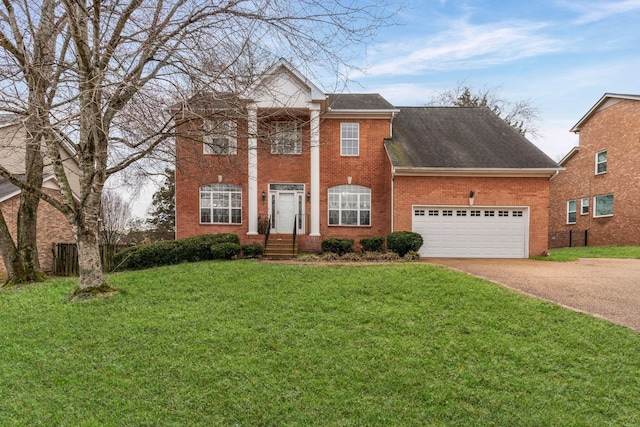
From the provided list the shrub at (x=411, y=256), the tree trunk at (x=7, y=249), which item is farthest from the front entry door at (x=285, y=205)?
the tree trunk at (x=7, y=249)

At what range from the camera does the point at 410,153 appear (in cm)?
1426

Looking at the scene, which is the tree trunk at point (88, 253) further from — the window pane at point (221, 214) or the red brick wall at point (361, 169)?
the red brick wall at point (361, 169)

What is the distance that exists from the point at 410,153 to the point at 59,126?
12000 millimetres

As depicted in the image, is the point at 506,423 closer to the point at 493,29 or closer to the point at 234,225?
the point at 493,29

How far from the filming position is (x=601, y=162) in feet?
66.4

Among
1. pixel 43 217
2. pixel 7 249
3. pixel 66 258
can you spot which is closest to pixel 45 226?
pixel 43 217

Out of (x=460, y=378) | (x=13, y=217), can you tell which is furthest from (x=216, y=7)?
(x=13, y=217)

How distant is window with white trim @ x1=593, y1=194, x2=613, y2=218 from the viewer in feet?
64.0

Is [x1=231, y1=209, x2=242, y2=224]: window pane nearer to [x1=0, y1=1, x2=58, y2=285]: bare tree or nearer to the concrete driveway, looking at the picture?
[x1=0, y1=1, x2=58, y2=285]: bare tree

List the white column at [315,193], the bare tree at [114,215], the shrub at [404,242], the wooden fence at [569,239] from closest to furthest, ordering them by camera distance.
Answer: the shrub at [404,242]
the white column at [315,193]
the wooden fence at [569,239]
the bare tree at [114,215]

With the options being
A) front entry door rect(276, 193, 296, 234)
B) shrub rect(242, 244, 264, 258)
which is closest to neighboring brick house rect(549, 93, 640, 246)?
front entry door rect(276, 193, 296, 234)

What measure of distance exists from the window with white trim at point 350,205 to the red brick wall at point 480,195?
6.35 ft

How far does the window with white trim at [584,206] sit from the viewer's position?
21200 mm

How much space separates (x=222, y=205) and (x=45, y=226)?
8495 millimetres
